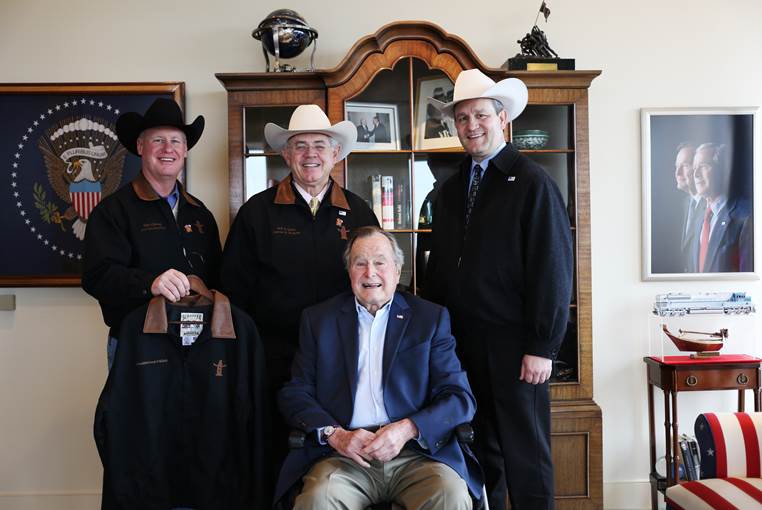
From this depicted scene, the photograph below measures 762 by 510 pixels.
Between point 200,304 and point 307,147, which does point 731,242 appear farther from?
point 200,304

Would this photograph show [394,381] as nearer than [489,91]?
Yes

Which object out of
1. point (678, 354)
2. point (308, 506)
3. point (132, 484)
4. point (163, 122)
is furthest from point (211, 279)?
point (678, 354)

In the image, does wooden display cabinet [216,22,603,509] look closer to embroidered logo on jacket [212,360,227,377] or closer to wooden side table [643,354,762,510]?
wooden side table [643,354,762,510]

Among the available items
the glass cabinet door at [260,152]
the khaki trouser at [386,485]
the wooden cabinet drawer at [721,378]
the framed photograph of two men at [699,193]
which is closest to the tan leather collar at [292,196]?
the glass cabinet door at [260,152]

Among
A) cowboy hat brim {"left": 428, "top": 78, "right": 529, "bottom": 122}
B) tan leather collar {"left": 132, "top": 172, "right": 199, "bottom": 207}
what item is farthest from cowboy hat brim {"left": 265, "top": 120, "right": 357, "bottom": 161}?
tan leather collar {"left": 132, "top": 172, "right": 199, "bottom": 207}

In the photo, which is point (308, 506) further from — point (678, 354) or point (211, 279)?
point (678, 354)

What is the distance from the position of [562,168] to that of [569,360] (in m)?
0.97

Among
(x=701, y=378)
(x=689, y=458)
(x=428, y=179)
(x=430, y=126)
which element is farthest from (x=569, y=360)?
(x=430, y=126)

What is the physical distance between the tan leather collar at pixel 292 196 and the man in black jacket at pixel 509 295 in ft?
1.70

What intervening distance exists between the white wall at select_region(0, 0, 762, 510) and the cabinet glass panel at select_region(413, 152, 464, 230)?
695 mm

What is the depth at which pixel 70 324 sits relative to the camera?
3512mm

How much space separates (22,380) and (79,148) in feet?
4.26

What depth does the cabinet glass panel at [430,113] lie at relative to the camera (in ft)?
10.4

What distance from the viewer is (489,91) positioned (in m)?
2.45
